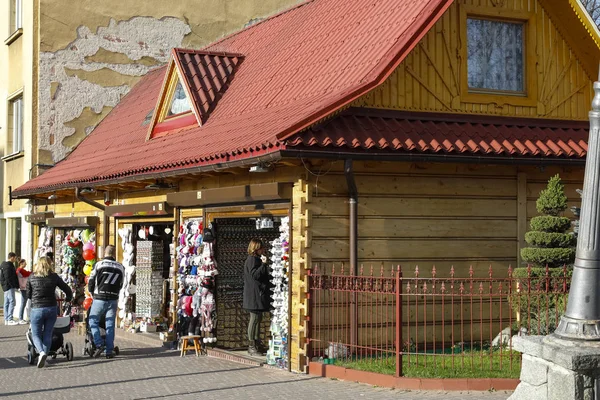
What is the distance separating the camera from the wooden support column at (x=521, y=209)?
14422 mm

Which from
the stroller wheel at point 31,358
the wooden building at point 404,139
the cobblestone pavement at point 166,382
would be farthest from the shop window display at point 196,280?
the stroller wheel at point 31,358

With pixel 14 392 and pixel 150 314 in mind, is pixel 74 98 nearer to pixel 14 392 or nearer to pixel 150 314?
pixel 150 314

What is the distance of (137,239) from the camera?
19.5 metres

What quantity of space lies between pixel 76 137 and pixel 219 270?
1002 centimetres

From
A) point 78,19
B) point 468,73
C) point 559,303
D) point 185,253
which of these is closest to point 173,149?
point 185,253

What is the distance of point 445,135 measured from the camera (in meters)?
13.5

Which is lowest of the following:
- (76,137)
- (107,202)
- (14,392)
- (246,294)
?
(14,392)

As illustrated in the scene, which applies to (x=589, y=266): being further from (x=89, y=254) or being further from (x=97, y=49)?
(x=97, y=49)

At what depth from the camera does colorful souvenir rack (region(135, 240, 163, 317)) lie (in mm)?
18766

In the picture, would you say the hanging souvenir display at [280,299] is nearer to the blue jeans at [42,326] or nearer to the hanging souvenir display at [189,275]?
the hanging souvenir display at [189,275]

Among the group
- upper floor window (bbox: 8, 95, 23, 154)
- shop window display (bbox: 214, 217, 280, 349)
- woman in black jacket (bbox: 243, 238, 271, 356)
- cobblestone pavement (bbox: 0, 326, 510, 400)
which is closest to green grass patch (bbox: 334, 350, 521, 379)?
cobblestone pavement (bbox: 0, 326, 510, 400)

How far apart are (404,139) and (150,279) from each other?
24.5ft

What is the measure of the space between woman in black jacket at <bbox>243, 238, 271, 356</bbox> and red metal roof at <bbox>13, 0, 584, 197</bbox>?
1.54 meters

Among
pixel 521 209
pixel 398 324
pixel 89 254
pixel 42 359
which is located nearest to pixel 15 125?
pixel 89 254
